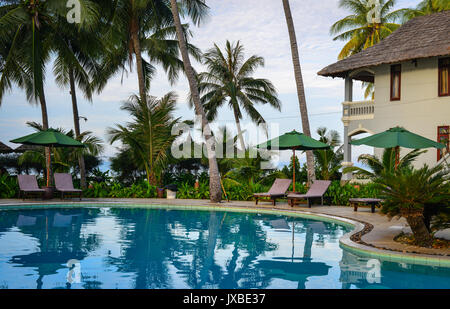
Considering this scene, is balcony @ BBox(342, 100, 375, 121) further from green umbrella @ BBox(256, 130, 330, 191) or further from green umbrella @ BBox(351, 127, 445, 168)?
green umbrella @ BBox(351, 127, 445, 168)

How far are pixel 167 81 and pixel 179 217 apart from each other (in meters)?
14.3

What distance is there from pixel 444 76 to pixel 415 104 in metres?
1.57

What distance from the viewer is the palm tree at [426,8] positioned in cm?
2701

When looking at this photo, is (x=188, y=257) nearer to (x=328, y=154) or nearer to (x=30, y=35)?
(x=328, y=154)

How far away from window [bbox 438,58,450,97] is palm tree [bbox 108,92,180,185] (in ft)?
36.0

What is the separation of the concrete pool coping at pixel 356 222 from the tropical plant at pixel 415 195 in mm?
403

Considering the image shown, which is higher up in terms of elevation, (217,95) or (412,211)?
(217,95)

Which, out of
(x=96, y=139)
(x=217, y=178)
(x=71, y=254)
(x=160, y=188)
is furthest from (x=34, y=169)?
(x=71, y=254)

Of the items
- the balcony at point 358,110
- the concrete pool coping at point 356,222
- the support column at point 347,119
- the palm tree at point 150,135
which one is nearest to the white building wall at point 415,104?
the balcony at point 358,110

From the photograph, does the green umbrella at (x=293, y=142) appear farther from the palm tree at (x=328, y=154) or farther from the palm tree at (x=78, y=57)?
the palm tree at (x=78, y=57)

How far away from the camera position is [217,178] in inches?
650

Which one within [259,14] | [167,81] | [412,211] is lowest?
[412,211]

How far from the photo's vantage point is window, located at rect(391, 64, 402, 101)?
1983 centimetres
